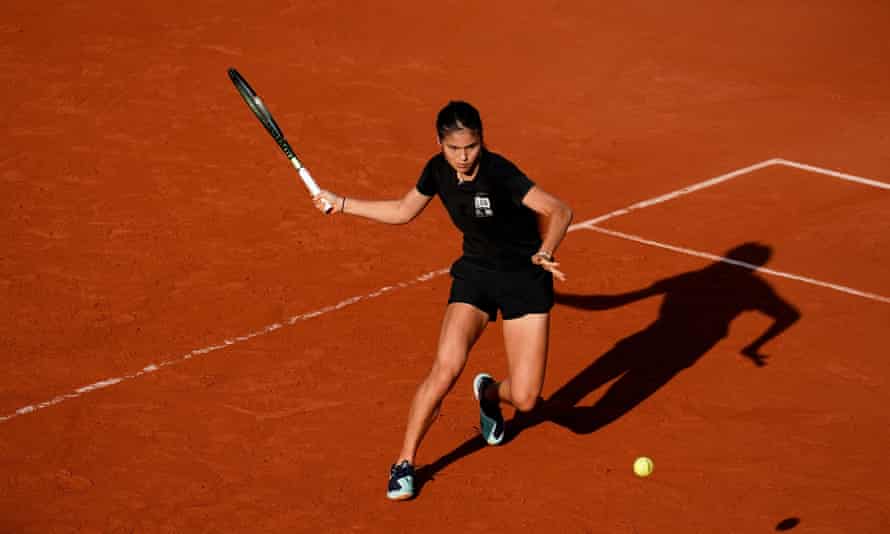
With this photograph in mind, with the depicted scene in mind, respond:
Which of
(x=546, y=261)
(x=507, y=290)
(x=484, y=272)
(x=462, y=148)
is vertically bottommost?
(x=507, y=290)

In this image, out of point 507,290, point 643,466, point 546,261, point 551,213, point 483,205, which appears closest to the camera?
point 546,261

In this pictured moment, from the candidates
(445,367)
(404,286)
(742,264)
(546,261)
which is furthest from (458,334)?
(742,264)

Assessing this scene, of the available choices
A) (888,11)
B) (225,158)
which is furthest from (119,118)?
(888,11)

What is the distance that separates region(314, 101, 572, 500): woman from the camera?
8000 millimetres

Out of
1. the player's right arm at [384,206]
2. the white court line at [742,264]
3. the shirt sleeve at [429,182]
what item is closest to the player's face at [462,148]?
the shirt sleeve at [429,182]

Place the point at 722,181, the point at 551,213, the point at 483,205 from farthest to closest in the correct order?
the point at 722,181 < the point at 483,205 < the point at 551,213

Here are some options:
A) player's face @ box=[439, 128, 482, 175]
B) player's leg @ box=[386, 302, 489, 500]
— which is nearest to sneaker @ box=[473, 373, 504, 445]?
player's leg @ box=[386, 302, 489, 500]

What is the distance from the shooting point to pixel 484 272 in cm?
831

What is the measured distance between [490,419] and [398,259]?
3.61m

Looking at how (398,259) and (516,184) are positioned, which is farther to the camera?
(398,259)

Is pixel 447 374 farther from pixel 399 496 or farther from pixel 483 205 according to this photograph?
pixel 483 205

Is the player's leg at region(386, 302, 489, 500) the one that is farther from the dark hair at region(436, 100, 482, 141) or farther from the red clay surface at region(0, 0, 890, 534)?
the dark hair at region(436, 100, 482, 141)

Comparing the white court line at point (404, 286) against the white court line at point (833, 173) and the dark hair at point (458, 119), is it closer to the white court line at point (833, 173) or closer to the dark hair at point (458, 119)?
the white court line at point (833, 173)

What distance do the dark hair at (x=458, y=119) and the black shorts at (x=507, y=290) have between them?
101cm
